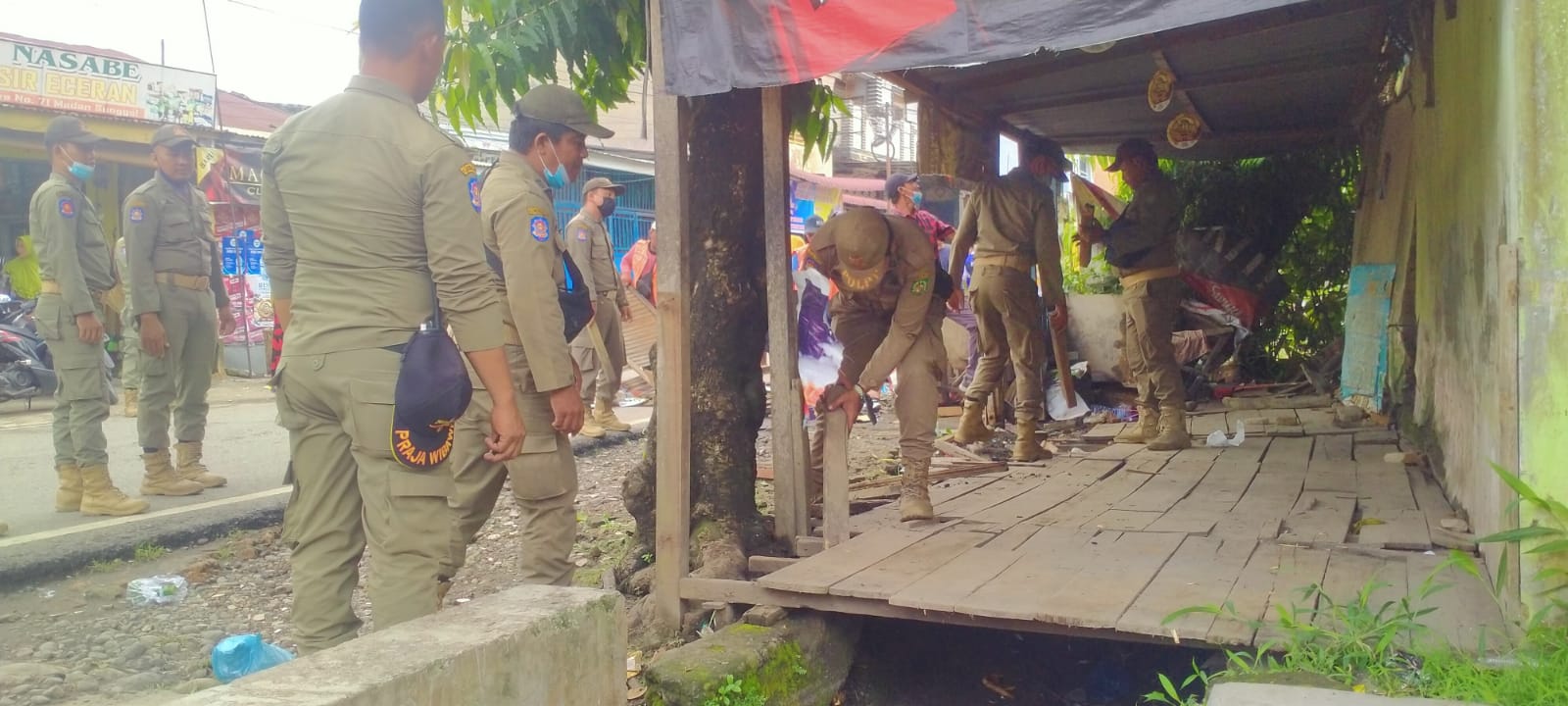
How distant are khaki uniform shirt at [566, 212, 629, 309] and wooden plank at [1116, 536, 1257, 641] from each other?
5298mm

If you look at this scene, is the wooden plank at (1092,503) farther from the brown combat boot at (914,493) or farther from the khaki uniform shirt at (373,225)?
the khaki uniform shirt at (373,225)

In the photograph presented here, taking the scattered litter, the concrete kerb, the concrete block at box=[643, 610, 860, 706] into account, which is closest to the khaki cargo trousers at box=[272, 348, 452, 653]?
the concrete block at box=[643, 610, 860, 706]

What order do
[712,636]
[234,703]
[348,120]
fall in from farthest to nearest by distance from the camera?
1. [712,636]
2. [348,120]
3. [234,703]

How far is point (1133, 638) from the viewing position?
3.22 m

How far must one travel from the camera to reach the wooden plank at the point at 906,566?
3662mm

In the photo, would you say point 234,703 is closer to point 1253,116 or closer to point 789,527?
point 789,527

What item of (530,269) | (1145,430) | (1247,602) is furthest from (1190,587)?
(1145,430)

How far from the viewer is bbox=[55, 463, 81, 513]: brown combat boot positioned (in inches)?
231

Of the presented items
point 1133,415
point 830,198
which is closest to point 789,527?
point 1133,415

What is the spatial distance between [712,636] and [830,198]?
51.0 feet

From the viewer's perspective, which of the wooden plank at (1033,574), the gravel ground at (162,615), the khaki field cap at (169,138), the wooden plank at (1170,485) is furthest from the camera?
the khaki field cap at (169,138)

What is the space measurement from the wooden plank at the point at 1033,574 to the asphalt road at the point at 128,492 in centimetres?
428

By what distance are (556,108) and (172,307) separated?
143 inches

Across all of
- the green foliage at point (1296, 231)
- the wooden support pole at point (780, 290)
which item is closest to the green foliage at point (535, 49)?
the wooden support pole at point (780, 290)
